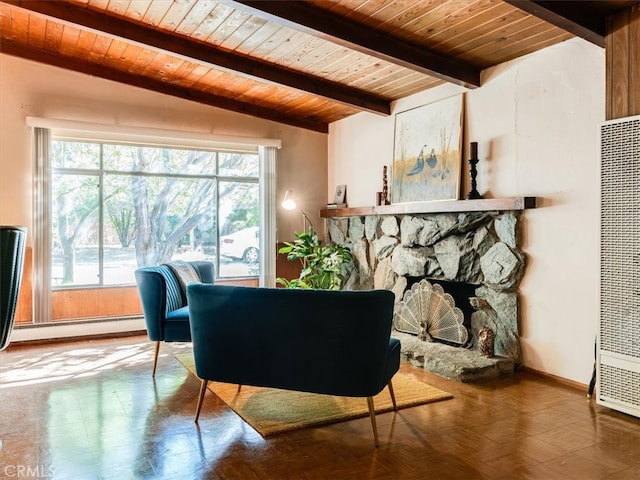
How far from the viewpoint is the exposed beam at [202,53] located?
3912mm

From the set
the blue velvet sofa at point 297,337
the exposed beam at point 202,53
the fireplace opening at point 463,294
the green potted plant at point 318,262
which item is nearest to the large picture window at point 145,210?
the green potted plant at point 318,262

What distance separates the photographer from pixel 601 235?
305 cm

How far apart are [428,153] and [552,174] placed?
1335 millimetres

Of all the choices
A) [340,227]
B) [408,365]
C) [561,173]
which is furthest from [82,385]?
[561,173]

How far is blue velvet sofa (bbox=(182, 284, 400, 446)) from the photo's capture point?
2.47 m

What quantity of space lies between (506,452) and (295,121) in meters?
4.83

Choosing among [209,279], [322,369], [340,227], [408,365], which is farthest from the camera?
[340,227]

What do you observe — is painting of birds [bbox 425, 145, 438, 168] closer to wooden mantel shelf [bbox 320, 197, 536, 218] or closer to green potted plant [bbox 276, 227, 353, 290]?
wooden mantel shelf [bbox 320, 197, 536, 218]

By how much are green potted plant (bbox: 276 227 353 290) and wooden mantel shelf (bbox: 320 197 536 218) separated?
0.50m

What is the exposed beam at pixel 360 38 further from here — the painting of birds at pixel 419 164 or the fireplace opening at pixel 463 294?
the fireplace opening at pixel 463 294

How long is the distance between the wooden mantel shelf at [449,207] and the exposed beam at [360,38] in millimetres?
1077

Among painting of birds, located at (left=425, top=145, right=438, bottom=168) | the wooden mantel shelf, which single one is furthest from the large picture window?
painting of birds, located at (left=425, top=145, right=438, bottom=168)

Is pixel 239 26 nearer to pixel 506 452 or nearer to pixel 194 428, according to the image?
pixel 194 428

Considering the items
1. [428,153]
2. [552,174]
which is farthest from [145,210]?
[552,174]
